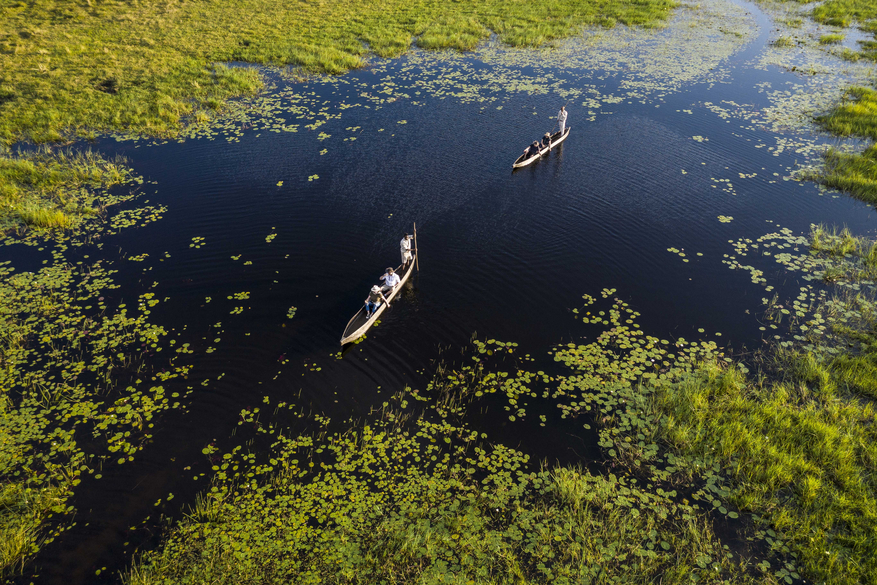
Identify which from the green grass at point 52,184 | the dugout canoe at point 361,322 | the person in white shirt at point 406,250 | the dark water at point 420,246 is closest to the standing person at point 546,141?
the dark water at point 420,246

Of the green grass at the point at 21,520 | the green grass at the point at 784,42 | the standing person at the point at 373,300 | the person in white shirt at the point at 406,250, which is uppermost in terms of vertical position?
the green grass at the point at 784,42

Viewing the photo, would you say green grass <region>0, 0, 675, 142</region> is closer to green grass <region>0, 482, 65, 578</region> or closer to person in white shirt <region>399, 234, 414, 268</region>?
person in white shirt <region>399, 234, 414, 268</region>

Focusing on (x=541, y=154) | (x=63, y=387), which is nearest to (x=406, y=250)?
(x=63, y=387)

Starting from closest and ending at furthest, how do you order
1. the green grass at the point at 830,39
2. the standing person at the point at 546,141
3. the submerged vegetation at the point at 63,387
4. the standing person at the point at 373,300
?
the submerged vegetation at the point at 63,387, the standing person at the point at 373,300, the standing person at the point at 546,141, the green grass at the point at 830,39

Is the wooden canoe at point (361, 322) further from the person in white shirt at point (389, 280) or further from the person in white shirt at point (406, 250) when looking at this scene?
the person in white shirt at point (406, 250)

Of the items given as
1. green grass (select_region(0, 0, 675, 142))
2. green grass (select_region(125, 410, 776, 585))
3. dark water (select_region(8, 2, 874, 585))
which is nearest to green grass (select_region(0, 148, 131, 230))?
dark water (select_region(8, 2, 874, 585))

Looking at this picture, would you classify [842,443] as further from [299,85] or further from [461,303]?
[299,85]

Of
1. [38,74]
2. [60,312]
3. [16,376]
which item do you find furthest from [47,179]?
[38,74]

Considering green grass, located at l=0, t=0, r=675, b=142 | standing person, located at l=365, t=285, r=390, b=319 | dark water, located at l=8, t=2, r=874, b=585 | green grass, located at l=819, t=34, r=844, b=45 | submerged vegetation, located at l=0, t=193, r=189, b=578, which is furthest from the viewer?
green grass, located at l=819, t=34, r=844, b=45
